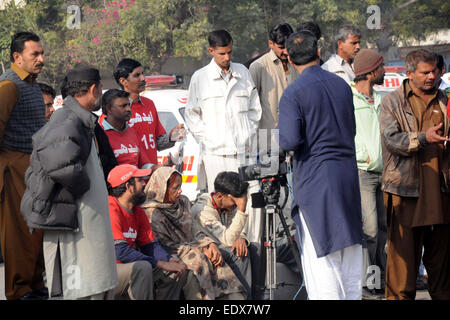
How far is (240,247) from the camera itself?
223 inches

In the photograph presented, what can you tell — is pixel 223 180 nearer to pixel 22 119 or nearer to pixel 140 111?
pixel 140 111

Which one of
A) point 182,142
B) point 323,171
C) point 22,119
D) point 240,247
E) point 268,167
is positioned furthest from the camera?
point 182,142

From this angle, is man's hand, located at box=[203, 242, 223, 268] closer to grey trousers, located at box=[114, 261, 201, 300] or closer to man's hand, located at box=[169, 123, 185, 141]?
grey trousers, located at box=[114, 261, 201, 300]

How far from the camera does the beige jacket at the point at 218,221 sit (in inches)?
Result: 226

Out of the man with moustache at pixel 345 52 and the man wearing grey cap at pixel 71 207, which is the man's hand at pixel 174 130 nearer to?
the man with moustache at pixel 345 52

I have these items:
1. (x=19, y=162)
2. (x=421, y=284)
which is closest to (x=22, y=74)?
(x=19, y=162)

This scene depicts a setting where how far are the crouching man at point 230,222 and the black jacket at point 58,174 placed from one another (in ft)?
5.30

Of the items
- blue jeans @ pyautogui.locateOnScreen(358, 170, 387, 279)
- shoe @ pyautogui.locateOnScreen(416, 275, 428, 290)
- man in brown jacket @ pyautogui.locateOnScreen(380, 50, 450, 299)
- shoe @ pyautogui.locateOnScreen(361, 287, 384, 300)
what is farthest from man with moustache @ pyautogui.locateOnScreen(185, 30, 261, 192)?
shoe @ pyautogui.locateOnScreen(416, 275, 428, 290)

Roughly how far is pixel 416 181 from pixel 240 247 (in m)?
1.50

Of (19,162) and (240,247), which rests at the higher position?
(19,162)

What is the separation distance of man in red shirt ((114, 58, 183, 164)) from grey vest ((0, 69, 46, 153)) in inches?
38.2

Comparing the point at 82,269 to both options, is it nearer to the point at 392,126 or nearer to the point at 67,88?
the point at 67,88

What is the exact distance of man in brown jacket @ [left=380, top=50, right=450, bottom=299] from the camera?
540 centimetres

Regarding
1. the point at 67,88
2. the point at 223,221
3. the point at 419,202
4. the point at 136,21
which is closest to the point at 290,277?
the point at 223,221
